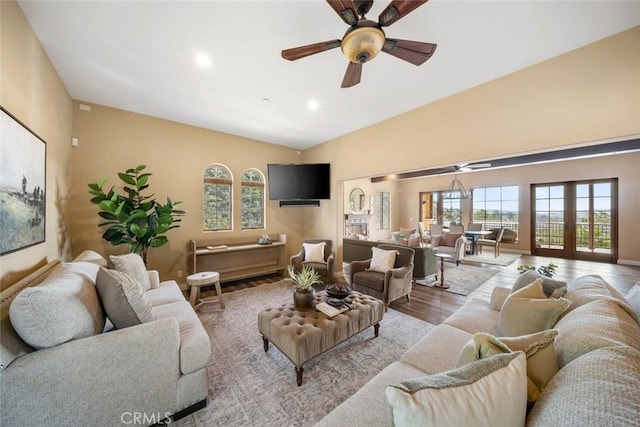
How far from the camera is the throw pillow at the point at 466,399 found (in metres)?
0.73

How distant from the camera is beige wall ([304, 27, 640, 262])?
2119 millimetres

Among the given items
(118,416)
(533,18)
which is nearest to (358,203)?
(533,18)

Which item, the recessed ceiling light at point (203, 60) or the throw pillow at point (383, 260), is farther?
the throw pillow at point (383, 260)

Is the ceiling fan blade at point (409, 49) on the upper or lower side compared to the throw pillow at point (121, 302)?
upper

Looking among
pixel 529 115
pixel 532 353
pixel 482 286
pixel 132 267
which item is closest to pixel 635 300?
pixel 532 353

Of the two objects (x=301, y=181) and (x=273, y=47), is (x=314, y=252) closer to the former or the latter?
(x=301, y=181)

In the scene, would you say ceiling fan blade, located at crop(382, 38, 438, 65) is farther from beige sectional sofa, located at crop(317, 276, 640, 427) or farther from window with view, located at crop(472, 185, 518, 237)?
window with view, located at crop(472, 185, 518, 237)

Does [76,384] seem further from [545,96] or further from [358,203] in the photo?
[358,203]

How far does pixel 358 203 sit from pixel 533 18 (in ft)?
21.2

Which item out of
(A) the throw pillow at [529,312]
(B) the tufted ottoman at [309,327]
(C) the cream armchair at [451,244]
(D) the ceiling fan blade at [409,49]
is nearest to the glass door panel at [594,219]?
(C) the cream armchair at [451,244]

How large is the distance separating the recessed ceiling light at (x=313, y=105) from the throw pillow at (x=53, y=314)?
3209 mm

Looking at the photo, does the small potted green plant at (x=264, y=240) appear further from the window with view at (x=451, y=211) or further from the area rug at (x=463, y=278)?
the window with view at (x=451, y=211)

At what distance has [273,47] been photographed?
7.50ft

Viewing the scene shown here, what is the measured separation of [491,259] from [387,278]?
17.4ft
